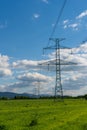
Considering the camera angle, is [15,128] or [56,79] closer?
[15,128]

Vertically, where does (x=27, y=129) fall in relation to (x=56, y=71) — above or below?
below

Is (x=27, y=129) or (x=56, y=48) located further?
(x=56, y=48)

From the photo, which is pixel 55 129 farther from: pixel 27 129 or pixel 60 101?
pixel 60 101

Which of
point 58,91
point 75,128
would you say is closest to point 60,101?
point 58,91

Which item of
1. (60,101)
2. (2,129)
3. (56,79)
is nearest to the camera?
(2,129)

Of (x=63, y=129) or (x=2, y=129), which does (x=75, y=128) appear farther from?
(x=2, y=129)

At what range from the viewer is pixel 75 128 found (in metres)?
29.2

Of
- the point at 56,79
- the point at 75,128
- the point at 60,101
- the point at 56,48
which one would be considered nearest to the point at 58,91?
the point at 56,79

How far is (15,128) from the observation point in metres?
29.1

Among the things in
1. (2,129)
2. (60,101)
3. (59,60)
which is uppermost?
(59,60)

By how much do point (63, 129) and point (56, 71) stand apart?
4645cm

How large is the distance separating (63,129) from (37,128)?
1.95 metres

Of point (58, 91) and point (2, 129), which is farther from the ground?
point (58, 91)

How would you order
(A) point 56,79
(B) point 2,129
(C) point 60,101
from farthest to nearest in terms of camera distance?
(C) point 60,101
(A) point 56,79
(B) point 2,129
